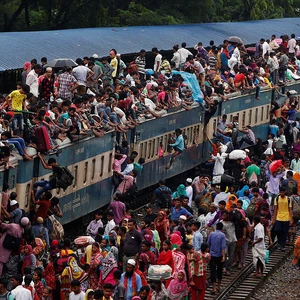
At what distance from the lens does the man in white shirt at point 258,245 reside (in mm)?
23000

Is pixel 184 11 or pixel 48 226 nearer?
pixel 48 226

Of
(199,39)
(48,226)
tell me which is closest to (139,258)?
(48,226)

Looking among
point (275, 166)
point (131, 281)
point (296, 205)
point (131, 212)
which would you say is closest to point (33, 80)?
point (131, 212)

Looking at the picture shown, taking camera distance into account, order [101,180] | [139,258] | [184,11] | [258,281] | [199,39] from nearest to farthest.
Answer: [139,258] → [258,281] → [101,180] → [199,39] → [184,11]

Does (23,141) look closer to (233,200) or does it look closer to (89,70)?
(233,200)

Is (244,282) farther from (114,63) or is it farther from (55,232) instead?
(114,63)

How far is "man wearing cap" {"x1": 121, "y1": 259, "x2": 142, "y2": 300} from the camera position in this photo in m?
17.5

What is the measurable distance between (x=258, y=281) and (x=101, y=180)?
16.7 ft

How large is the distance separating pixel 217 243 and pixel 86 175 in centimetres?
572

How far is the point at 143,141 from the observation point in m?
30.1

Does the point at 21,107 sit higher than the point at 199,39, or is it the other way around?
the point at 21,107

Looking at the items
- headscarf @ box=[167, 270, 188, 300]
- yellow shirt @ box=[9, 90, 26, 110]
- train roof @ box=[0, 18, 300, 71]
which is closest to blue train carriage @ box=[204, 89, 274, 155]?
train roof @ box=[0, 18, 300, 71]

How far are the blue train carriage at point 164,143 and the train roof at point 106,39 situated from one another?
3.51 meters

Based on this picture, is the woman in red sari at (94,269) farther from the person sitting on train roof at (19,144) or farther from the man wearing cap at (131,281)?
the person sitting on train roof at (19,144)
